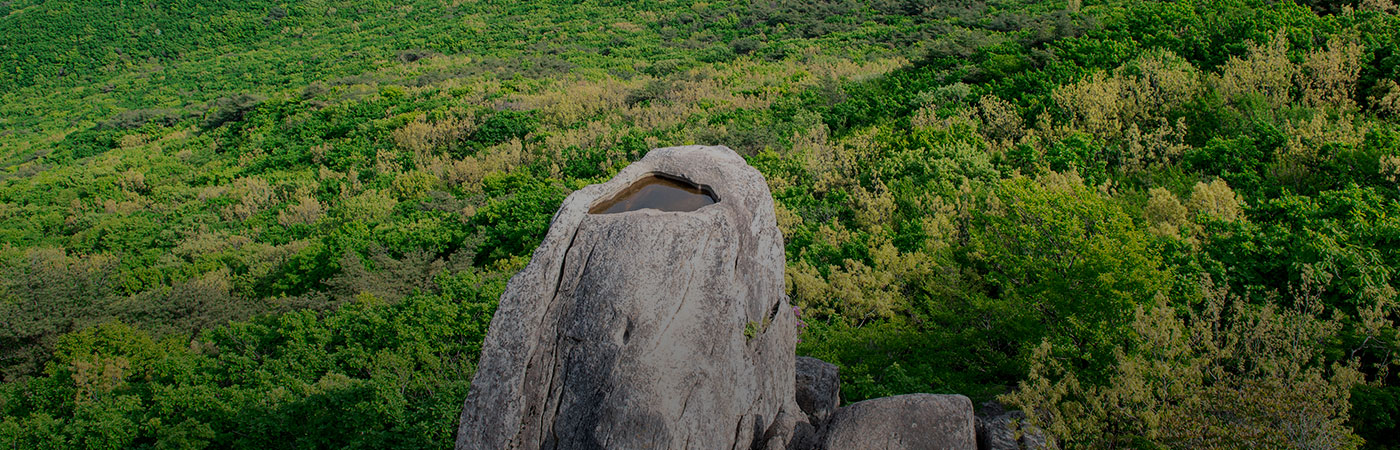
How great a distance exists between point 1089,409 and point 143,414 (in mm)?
23111

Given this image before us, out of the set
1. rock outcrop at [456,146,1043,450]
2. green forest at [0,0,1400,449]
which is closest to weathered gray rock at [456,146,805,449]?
rock outcrop at [456,146,1043,450]

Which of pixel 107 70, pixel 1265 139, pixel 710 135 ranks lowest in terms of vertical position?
pixel 107 70

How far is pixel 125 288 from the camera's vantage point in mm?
32250

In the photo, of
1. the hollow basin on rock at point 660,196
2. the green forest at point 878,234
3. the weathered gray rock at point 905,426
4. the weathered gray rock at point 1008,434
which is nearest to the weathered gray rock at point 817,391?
the weathered gray rock at point 905,426

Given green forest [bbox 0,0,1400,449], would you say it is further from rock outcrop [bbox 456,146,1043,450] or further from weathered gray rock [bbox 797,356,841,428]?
rock outcrop [bbox 456,146,1043,450]

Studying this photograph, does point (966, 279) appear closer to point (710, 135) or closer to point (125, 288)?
point (710, 135)

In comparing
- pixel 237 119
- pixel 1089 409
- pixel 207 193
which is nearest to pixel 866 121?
pixel 1089 409

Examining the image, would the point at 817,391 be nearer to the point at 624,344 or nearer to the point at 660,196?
the point at 660,196

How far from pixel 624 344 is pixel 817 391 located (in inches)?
181

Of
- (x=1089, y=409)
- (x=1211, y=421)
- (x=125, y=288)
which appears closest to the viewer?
(x=1211, y=421)

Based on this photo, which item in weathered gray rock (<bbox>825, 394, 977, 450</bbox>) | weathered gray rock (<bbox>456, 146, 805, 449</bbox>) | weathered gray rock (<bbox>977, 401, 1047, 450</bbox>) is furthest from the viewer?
weathered gray rock (<bbox>977, 401, 1047, 450</bbox>)

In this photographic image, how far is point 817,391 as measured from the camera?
40.8 ft

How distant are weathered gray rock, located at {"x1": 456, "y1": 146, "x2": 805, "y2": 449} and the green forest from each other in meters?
5.94

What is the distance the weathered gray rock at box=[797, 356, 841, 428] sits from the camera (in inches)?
481
